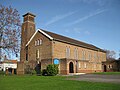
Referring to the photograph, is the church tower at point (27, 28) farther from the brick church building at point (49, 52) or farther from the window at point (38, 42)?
the window at point (38, 42)

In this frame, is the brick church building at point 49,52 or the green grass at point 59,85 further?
the brick church building at point 49,52

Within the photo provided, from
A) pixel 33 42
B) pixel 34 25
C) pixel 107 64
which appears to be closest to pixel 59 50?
pixel 33 42

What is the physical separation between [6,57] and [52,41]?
1241cm

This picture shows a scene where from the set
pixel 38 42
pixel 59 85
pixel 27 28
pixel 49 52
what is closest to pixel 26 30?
pixel 27 28

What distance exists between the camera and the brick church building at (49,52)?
3656 cm

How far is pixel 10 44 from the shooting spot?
2795 cm

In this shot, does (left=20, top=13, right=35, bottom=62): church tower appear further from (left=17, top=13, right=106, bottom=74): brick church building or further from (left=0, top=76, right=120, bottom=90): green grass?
(left=0, top=76, right=120, bottom=90): green grass

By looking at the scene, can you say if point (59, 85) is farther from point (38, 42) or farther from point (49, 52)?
point (38, 42)

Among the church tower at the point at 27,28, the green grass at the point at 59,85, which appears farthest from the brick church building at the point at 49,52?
the green grass at the point at 59,85

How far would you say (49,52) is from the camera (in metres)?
37.7

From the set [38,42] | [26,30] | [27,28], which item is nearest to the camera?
[38,42]

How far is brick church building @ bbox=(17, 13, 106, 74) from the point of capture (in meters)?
36.6

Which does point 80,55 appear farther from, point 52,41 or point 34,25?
point 34,25

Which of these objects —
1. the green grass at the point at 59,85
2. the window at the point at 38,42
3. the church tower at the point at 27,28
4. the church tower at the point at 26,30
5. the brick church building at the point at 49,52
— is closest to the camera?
the green grass at the point at 59,85
